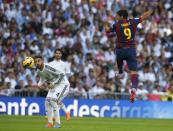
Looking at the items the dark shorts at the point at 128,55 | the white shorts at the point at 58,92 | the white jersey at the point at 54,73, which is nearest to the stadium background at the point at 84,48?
the dark shorts at the point at 128,55

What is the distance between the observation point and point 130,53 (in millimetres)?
22797

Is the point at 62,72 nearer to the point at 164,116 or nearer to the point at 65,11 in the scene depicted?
the point at 164,116

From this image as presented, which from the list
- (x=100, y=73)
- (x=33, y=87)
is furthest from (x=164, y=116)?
(x=33, y=87)

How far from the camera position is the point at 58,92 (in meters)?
22.1

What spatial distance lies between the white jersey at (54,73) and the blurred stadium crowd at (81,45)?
783 centimetres

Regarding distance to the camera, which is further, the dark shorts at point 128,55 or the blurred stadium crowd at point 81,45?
the blurred stadium crowd at point 81,45

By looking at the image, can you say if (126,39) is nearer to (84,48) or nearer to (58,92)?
(58,92)

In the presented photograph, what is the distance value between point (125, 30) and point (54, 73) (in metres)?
2.56

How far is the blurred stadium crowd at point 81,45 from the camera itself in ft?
103

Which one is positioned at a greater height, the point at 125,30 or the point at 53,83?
the point at 125,30

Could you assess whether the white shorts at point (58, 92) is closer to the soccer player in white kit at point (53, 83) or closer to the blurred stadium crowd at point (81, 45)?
the soccer player in white kit at point (53, 83)

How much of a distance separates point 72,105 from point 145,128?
866 centimetres

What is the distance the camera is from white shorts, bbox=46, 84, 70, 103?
21.9m

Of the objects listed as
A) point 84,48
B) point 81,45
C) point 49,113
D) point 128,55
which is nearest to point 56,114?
point 49,113
